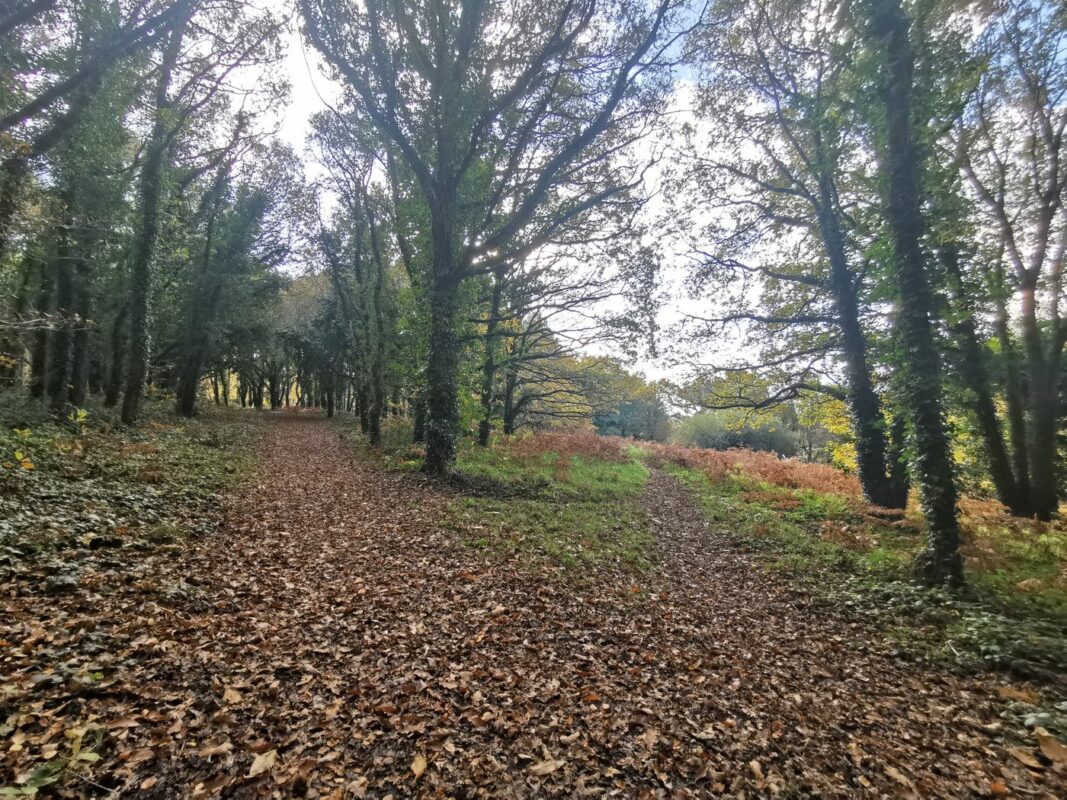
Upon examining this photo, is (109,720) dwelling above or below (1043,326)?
below

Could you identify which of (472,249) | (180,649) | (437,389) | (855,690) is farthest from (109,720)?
(472,249)

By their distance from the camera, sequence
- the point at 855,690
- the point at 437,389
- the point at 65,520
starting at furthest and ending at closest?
the point at 437,389
the point at 65,520
the point at 855,690

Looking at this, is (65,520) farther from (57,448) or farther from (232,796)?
(232,796)

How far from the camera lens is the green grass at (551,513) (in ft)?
26.9

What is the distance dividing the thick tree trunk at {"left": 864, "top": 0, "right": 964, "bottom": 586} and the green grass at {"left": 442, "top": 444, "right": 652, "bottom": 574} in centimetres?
465

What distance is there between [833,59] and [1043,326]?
7581 millimetres

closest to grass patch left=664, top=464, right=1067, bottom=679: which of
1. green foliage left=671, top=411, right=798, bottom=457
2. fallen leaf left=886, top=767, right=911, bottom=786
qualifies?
fallen leaf left=886, top=767, right=911, bottom=786

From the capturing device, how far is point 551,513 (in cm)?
1053

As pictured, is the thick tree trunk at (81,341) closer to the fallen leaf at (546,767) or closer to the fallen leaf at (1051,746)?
the fallen leaf at (546,767)

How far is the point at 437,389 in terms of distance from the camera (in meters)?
13.5

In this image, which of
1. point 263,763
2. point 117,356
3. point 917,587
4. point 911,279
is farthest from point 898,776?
point 117,356

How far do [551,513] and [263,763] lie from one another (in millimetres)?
7533

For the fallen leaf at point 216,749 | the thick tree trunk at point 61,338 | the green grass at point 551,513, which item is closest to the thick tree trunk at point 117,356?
the thick tree trunk at point 61,338

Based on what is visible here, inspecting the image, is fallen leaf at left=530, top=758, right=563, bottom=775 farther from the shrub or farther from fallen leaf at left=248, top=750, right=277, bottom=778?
the shrub
